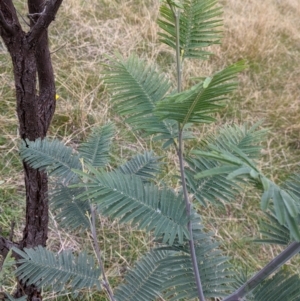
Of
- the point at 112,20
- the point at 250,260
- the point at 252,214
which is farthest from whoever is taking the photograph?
the point at 112,20

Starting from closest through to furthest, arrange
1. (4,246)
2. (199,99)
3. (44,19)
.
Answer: (199,99) → (44,19) → (4,246)

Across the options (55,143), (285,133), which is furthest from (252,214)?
(55,143)

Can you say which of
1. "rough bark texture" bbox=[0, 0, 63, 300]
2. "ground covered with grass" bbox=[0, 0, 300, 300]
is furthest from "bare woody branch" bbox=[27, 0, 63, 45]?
"ground covered with grass" bbox=[0, 0, 300, 300]

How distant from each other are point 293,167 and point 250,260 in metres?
0.59

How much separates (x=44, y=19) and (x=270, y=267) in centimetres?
40

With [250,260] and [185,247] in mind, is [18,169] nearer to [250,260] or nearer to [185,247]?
[250,260]

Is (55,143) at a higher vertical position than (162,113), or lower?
lower

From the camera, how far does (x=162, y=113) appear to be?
33cm

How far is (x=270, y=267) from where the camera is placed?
33cm

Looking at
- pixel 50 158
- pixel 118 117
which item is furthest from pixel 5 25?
pixel 118 117

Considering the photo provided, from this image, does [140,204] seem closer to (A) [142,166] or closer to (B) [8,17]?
(A) [142,166]

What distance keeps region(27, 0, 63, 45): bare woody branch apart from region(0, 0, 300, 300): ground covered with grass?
0.65 meters

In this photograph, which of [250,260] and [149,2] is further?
[149,2]

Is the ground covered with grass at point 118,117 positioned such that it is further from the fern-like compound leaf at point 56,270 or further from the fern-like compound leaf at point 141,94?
the fern-like compound leaf at point 141,94
